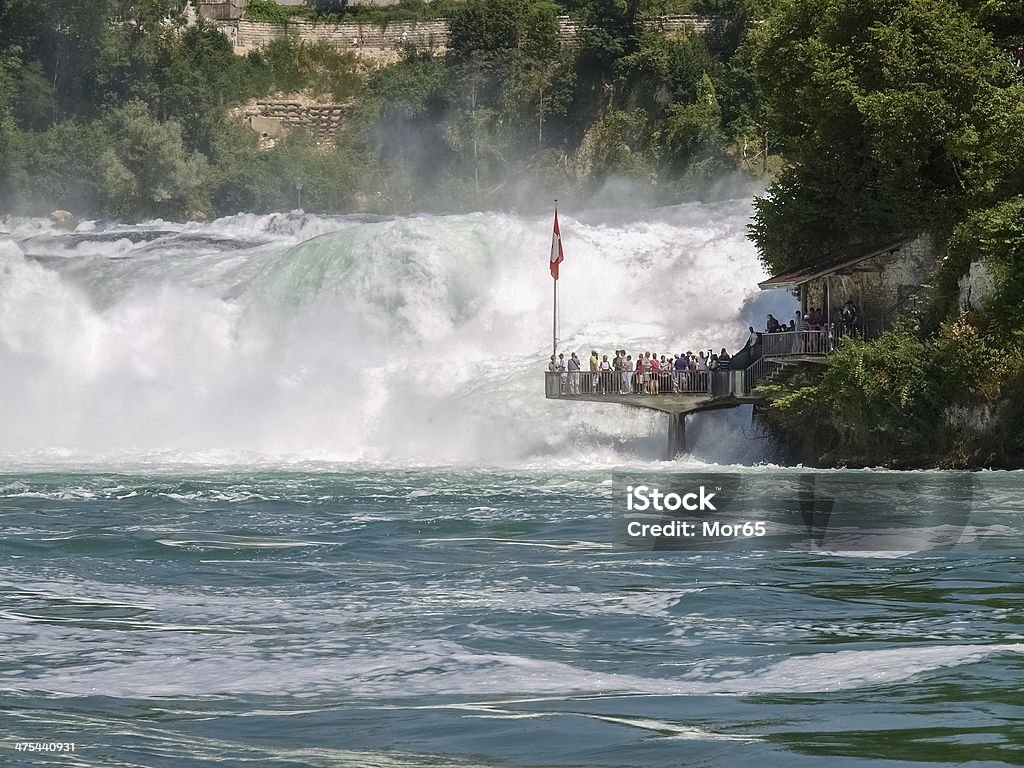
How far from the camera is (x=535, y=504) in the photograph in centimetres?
2753

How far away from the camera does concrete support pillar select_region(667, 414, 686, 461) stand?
39875 millimetres

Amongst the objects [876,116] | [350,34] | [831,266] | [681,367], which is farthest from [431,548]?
[350,34]

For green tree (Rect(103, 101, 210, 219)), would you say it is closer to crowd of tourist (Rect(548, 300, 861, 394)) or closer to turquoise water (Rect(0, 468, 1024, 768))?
crowd of tourist (Rect(548, 300, 861, 394))

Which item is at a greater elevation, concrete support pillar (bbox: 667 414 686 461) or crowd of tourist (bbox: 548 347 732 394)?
crowd of tourist (bbox: 548 347 732 394)

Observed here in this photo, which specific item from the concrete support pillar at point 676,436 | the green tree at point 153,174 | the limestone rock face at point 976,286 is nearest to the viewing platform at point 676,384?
the concrete support pillar at point 676,436

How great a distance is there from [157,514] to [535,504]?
542 cm

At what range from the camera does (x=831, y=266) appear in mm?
39094

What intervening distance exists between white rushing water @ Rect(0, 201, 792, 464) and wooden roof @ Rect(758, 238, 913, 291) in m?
3.21

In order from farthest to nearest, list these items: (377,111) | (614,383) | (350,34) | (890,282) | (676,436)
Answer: (350,34)
(377,111)
(890,282)
(676,436)
(614,383)

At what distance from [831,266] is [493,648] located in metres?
26.1

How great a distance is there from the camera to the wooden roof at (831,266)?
38.9 metres

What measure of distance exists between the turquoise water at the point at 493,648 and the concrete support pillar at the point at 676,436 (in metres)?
15.5

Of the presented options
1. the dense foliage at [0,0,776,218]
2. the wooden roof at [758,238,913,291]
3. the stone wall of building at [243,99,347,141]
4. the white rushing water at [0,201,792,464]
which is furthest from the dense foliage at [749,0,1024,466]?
the stone wall of building at [243,99,347,141]

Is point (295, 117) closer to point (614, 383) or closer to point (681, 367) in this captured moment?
point (681, 367)
